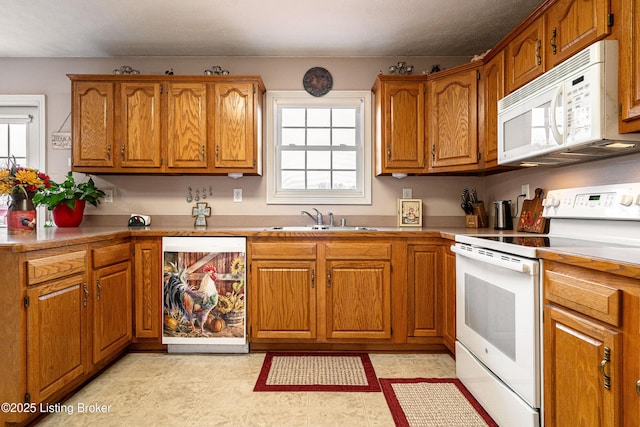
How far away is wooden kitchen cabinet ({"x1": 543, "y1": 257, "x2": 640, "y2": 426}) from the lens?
3.50 ft

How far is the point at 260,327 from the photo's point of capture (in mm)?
2619

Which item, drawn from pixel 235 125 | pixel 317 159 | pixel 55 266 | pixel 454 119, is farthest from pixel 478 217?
pixel 55 266

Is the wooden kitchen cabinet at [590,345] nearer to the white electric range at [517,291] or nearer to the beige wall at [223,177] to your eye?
the white electric range at [517,291]

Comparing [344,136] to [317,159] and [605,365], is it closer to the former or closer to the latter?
[317,159]

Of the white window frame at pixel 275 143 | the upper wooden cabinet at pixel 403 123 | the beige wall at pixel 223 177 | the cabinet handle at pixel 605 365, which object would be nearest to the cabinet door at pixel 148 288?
the beige wall at pixel 223 177

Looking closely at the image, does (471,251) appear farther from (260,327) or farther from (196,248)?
(196,248)

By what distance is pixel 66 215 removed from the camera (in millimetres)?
3035

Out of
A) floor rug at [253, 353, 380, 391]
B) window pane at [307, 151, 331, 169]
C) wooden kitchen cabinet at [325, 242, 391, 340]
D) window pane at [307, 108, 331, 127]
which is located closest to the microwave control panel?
wooden kitchen cabinet at [325, 242, 391, 340]

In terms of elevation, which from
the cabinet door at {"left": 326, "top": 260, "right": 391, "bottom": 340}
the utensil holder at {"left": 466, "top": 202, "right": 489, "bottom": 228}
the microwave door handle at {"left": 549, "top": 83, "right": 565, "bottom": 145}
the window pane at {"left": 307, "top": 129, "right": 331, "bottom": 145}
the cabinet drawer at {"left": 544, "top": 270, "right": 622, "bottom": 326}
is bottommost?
the cabinet door at {"left": 326, "top": 260, "right": 391, "bottom": 340}

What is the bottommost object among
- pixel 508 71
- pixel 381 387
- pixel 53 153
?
pixel 381 387

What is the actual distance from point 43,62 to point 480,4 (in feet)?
12.1

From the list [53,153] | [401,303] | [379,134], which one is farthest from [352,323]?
[53,153]

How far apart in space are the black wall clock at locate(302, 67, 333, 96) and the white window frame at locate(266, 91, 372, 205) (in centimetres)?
6

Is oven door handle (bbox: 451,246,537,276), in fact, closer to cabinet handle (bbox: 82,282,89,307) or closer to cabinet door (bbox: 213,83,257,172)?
cabinet door (bbox: 213,83,257,172)
